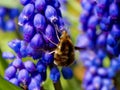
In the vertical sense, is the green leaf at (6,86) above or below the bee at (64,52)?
below

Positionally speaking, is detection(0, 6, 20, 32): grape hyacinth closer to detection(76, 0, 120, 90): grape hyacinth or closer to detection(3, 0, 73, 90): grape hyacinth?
detection(76, 0, 120, 90): grape hyacinth

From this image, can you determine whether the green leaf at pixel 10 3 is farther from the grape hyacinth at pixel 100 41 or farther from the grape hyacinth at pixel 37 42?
the grape hyacinth at pixel 37 42

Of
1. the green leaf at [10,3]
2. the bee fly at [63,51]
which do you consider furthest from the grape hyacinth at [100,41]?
the green leaf at [10,3]

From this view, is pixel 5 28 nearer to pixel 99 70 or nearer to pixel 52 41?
pixel 99 70

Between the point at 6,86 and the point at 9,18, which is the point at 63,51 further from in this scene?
the point at 9,18

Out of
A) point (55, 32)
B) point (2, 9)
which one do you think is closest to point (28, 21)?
point (55, 32)

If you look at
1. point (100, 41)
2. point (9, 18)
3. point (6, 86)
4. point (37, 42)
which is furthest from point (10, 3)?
point (6, 86)
